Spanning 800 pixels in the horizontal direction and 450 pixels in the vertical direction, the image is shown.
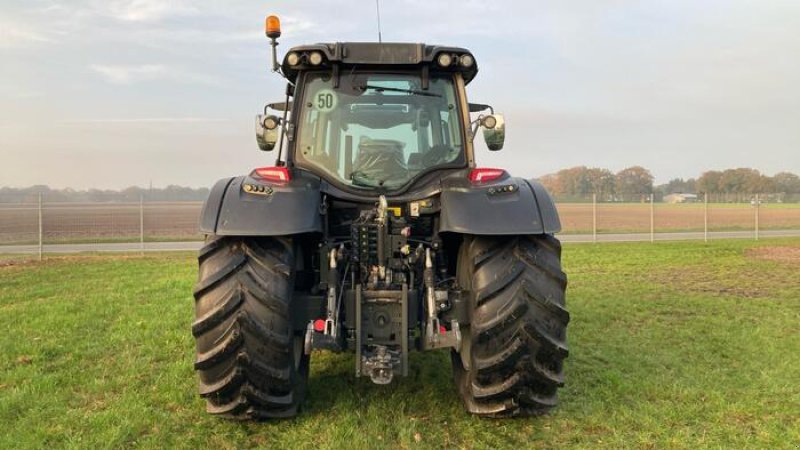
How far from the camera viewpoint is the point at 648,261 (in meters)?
13.6

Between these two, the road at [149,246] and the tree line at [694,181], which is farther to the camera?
the tree line at [694,181]

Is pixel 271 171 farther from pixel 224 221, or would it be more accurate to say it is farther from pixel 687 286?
pixel 687 286

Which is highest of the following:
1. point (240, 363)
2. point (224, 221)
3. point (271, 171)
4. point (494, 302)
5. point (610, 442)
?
point (271, 171)

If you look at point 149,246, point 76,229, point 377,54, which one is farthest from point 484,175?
point 76,229

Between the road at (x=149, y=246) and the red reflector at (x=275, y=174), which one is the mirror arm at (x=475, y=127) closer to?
the red reflector at (x=275, y=174)

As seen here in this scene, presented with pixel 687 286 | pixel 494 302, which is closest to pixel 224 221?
pixel 494 302

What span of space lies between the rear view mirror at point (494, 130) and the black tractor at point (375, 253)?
0.07ft

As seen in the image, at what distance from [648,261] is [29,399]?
12611mm

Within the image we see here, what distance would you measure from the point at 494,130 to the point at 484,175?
677 millimetres

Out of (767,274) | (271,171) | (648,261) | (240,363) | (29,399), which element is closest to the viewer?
(240,363)

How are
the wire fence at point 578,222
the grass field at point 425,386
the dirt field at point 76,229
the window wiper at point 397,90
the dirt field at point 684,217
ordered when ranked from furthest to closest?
1. the dirt field at point 684,217
2. the dirt field at point 76,229
3. the wire fence at point 578,222
4. the window wiper at point 397,90
5. the grass field at point 425,386

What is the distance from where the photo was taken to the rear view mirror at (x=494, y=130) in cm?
429

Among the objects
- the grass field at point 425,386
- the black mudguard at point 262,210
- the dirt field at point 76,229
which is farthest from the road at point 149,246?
the black mudguard at point 262,210

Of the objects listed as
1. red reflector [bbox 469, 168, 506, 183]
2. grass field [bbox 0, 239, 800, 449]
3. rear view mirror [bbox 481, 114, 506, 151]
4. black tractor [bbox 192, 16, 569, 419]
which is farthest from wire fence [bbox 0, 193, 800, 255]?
red reflector [bbox 469, 168, 506, 183]
